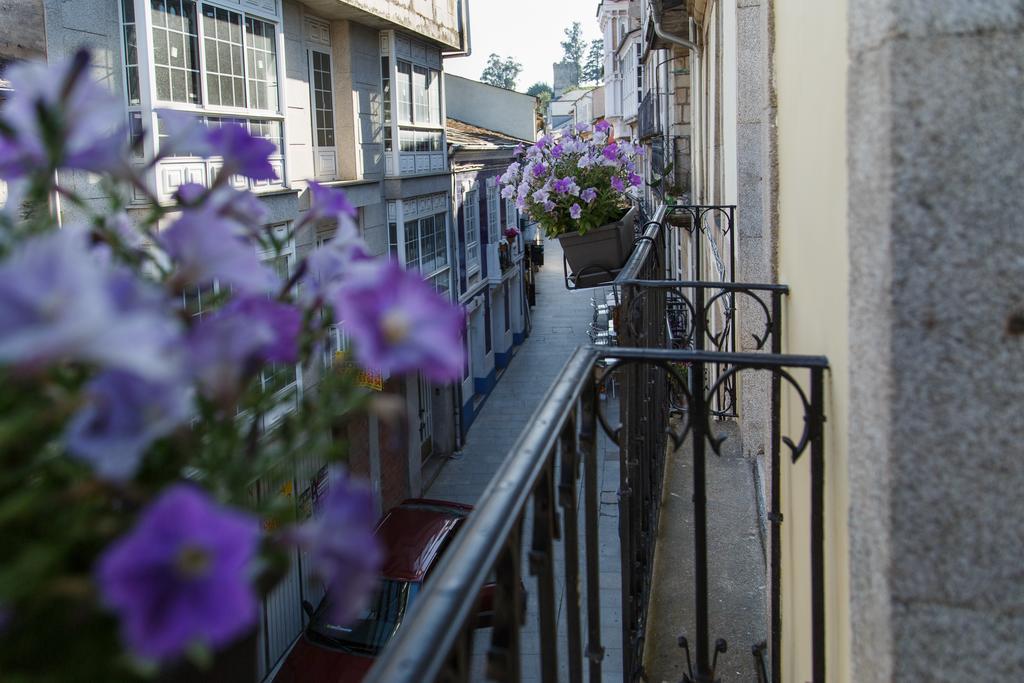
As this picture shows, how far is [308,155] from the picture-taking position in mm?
14141

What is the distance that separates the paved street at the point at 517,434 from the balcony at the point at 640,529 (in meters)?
0.97

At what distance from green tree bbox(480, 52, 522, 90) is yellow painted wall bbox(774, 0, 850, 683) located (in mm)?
125866

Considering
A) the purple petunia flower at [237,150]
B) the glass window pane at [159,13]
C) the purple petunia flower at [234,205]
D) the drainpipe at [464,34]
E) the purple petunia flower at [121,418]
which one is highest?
the drainpipe at [464,34]

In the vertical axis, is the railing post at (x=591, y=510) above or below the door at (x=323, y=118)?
below

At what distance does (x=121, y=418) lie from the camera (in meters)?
0.57

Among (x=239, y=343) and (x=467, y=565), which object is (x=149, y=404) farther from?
(x=467, y=565)

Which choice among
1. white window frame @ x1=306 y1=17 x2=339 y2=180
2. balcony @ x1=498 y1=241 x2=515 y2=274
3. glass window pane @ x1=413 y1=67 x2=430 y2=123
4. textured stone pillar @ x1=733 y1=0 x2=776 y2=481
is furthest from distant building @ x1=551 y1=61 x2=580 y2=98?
textured stone pillar @ x1=733 y1=0 x2=776 y2=481

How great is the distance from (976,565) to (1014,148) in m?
0.63

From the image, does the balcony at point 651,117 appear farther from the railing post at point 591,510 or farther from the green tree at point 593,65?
the green tree at point 593,65

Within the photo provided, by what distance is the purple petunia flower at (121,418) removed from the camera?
56 cm

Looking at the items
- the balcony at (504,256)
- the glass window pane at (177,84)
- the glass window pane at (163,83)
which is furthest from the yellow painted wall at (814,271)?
the balcony at (504,256)

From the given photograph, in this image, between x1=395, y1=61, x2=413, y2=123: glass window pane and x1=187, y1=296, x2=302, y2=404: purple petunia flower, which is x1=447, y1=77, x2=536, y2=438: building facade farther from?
x1=187, y1=296, x2=302, y2=404: purple petunia flower

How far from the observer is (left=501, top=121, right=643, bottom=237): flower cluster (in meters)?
5.62

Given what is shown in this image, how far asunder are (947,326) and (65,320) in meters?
1.31
